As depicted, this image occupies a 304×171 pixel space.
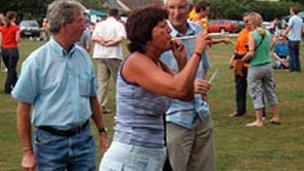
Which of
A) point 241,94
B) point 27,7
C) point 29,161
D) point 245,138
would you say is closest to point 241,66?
point 241,94

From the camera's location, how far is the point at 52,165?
521 cm

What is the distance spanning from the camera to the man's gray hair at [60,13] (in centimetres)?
510

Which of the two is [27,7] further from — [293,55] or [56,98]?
[56,98]

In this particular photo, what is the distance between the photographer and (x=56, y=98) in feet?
17.0

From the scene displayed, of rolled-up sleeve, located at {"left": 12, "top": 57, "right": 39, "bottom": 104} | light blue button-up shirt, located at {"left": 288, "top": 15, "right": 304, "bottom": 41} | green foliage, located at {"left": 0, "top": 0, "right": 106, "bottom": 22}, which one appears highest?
rolled-up sleeve, located at {"left": 12, "top": 57, "right": 39, "bottom": 104}

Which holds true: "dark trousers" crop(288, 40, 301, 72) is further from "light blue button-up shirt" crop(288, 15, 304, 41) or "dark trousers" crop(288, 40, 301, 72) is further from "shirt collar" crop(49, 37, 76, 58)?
"shirt collar" crop(49, 37, 76, 58)

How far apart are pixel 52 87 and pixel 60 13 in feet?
1.66

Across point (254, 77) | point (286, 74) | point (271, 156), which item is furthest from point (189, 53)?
point (286, 74)

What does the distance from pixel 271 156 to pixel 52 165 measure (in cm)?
479

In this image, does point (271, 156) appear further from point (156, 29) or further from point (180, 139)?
point (156, 29)

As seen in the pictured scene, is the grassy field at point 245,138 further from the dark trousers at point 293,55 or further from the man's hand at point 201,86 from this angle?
the dark trousers at point 293,55

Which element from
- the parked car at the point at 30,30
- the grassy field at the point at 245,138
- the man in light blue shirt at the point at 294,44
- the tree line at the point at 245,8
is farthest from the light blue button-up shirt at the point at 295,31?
the tree line at the point at 245,8

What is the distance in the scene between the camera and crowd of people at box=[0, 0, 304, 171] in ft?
14.5

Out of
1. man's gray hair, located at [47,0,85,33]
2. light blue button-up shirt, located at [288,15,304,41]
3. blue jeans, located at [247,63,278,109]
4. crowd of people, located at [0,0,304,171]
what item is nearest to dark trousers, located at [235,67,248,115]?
blue jeans, located at [247,63,278,109]
